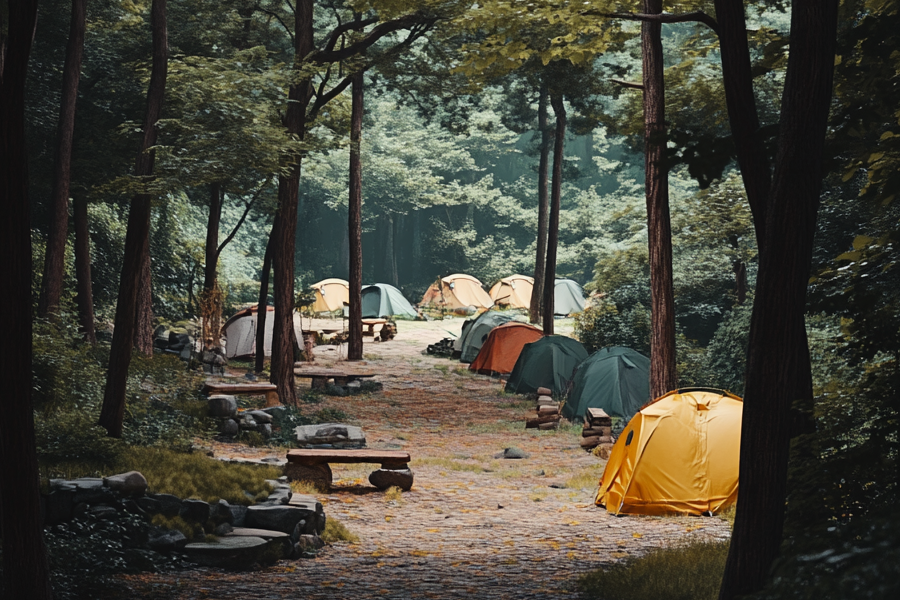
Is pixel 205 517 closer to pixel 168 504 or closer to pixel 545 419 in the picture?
pixel 168 504

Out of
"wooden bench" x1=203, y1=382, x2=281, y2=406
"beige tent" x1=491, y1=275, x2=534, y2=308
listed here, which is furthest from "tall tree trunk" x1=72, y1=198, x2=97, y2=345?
"beige tent" x1=491, y1=275, x2=534, y2=308

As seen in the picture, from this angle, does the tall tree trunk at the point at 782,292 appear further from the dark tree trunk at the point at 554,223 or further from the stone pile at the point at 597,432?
the dark tree trunk at the point at 554,223

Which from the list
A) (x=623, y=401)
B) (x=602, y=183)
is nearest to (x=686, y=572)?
(x=623, y=401)

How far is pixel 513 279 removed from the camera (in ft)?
127

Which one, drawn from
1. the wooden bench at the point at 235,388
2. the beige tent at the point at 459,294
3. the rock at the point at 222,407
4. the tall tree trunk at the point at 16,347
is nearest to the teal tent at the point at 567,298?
the beige tent at the point at 459,294

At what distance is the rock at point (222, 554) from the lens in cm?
630

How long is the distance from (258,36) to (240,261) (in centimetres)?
1999

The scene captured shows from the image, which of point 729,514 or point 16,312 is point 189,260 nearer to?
point 729,514

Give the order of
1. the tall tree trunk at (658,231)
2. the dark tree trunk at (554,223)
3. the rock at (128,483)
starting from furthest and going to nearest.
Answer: the dark tree trunk at (554,223) < the tall tree trunk at (658,231) < the rock at (128,483)

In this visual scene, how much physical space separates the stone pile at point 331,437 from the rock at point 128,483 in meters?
4.52

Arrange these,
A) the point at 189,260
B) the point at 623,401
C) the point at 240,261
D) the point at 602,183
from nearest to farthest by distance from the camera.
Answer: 1. the point at 623,401
2. the point at 189,260
3. the point at 240,261
4. the point at 602,183

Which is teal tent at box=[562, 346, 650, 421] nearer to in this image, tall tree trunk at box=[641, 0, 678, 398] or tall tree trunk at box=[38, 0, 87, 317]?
tall tree trunk at box=[641, 0, 678, 398]

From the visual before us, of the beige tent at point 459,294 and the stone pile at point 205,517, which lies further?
the beige tent at point 459,294

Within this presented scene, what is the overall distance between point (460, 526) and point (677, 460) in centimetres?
237
